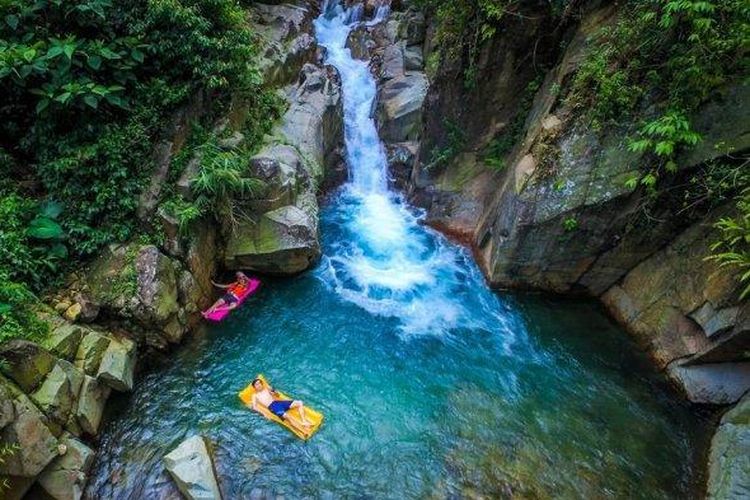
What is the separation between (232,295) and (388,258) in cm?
389

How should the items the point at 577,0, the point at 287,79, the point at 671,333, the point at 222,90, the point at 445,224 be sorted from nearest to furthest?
the point at 671,333 → the point at 577,0 → the point at 222,90 → the point at 445,224 → the point at 287,79

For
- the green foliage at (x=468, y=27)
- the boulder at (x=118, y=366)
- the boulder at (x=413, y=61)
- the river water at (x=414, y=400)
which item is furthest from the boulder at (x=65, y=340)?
the boulder at (x=413, y=61)

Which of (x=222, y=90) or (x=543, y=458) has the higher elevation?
(x=222, y=90)

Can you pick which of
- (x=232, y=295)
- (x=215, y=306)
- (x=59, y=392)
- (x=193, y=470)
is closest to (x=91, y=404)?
(x=59, y=392)

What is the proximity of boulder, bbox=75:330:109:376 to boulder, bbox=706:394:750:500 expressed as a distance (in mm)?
9380

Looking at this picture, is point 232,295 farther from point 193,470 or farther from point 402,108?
point 402,108

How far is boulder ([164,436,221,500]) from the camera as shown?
5.49m

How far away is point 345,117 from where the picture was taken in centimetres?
1414

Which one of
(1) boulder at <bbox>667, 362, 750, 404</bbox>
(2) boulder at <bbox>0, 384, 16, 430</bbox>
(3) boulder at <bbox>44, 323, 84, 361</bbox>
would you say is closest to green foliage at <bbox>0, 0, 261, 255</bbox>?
(3) boulder at <bbox>44, 323, 84, 361</bbox>

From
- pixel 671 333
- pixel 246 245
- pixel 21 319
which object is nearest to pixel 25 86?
pixel 21 319

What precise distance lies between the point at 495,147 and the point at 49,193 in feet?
31.3

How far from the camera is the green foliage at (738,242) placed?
240 inches

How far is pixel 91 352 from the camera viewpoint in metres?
6.52

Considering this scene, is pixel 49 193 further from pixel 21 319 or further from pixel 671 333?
pixel 671 333
